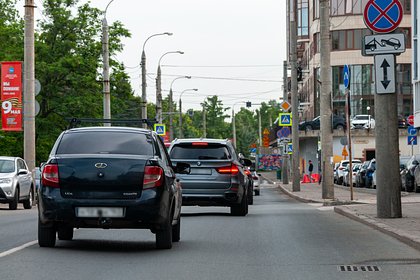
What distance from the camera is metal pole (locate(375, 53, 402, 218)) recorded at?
1922cm

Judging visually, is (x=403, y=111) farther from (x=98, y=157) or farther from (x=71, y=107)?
(x=98, y=157)

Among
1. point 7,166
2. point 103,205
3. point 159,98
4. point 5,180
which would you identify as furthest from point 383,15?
point 159,98

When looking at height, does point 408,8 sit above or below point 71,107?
above

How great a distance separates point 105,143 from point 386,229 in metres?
5.30

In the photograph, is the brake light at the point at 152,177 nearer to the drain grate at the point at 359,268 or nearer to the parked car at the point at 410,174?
the drain grate at the point at 359,268

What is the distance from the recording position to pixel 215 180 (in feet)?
73.4

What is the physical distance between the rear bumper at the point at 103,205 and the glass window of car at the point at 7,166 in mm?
18872

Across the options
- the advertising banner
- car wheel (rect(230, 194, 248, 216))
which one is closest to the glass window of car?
the advertising banner

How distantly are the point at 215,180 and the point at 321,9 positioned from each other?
12240 millimetres

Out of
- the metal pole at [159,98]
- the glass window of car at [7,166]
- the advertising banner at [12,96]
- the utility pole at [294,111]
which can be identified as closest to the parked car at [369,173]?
the utility pole at [294,111]

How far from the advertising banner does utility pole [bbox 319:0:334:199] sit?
11.8 metres

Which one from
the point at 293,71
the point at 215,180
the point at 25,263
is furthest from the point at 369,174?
the point at 25,263

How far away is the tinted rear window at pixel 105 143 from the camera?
520 inches

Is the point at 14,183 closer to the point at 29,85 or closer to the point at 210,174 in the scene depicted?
the point at 29,85
